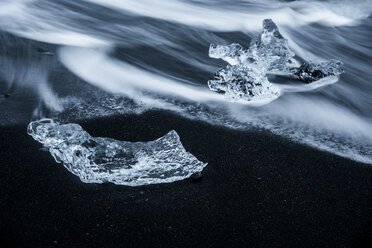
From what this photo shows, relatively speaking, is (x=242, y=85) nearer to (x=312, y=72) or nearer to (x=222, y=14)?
(x=312, y=72)

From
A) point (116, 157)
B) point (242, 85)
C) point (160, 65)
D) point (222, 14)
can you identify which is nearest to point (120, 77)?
point (160, 65)

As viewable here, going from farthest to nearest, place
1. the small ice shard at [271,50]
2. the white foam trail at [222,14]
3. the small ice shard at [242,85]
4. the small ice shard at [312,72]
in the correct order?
the white foam trail at [222,14]
the small ice shard at [271,50]
the small ice shard at [312,72]
the small ice shard at [242,85]

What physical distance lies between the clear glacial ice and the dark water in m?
0.11

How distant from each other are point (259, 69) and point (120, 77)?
3.92 feet

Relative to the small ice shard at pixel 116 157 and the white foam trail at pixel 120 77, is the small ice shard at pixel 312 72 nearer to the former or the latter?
the white foam trail at pixel 120 77

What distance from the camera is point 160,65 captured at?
3441 millimetres

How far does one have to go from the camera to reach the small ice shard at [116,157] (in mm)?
2018

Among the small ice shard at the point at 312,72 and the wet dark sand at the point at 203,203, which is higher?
the small ice shard at the point at 312,72

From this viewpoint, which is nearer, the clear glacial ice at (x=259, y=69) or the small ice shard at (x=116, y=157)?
the small ice shard at (x=116, y=157)

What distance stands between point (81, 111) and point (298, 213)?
1507 millimetres

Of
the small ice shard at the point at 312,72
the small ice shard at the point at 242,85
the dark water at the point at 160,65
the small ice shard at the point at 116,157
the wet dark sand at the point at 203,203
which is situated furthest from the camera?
the small ice shard at the point at 312,72

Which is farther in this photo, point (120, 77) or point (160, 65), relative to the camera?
point (160, 65)

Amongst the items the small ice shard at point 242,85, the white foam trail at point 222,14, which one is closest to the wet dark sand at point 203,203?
the small ice shard at point 242,85

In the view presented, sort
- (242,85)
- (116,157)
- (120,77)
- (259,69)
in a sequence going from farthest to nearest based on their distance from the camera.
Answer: (259,69) → (120,77) → (242,85) → (116,157)
